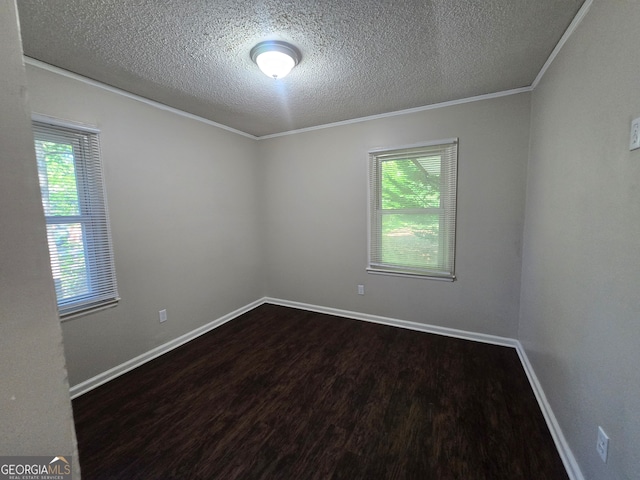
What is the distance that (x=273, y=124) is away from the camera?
131 inches

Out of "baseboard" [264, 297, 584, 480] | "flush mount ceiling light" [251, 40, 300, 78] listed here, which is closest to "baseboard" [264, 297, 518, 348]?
"baseboard" [264, 297, 584, 480]

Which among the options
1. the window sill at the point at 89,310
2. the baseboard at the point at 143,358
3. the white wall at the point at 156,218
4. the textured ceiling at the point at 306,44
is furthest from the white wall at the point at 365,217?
the window sill at the point at 89,310

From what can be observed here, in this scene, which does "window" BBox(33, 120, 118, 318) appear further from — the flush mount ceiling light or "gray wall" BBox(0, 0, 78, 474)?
"gray wall" BBox(0, 0, 78, 474)

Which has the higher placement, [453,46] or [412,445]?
[453,46]

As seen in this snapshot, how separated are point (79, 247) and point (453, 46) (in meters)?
3.18

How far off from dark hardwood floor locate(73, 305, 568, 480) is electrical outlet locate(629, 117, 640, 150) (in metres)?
1.70

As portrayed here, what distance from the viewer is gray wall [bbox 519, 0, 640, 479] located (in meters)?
1.06

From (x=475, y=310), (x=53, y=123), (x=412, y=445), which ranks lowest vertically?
(x=412, y=445)

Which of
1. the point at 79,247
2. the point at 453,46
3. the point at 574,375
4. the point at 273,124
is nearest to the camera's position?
the point at 574,375

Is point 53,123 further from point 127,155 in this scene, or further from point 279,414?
point 279,414

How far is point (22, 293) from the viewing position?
460 millimetres

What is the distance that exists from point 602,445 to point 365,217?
2.51 meters

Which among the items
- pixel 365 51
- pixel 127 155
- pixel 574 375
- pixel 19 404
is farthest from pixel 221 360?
pixel 365 51

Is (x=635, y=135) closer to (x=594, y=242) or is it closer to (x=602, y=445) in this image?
(x=594, y=242)
